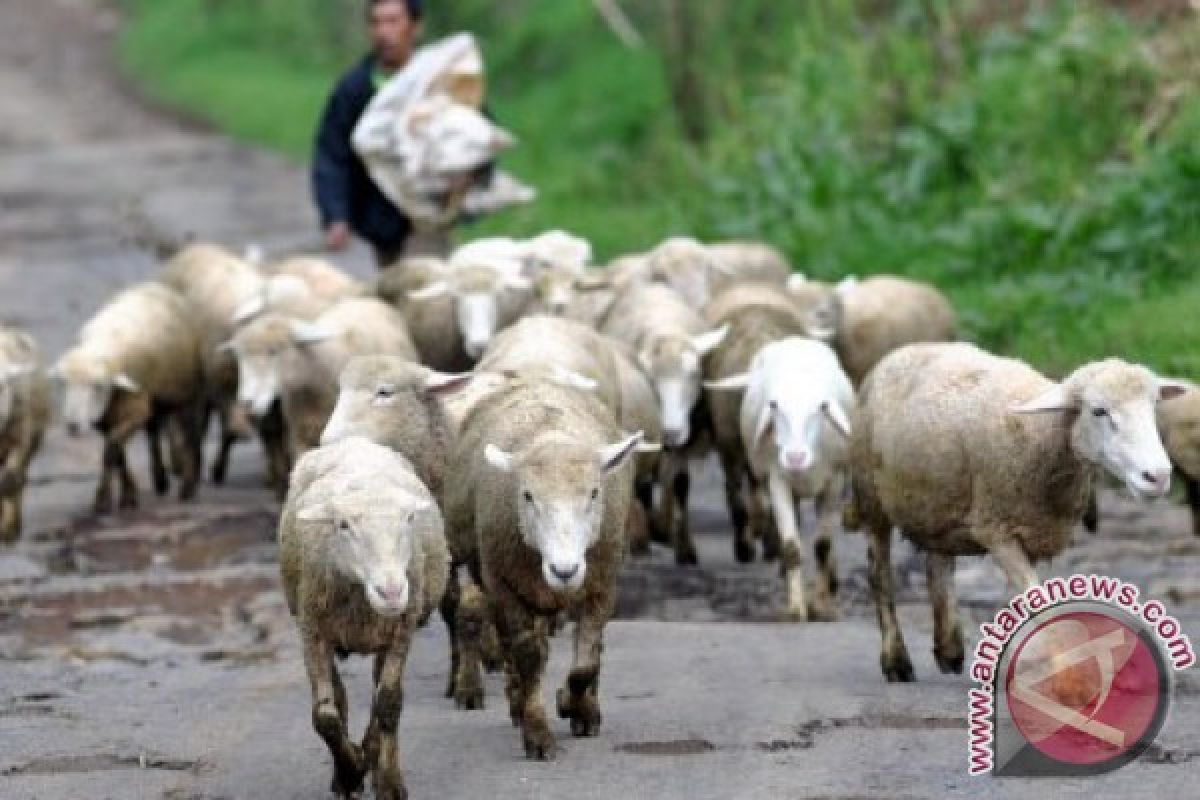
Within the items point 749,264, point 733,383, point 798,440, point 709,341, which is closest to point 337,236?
point 749,264

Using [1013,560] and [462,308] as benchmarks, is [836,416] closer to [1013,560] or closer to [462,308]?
[1013,560]

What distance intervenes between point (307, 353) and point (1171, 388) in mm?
5697

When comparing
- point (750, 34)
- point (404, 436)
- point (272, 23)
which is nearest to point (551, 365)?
point (404, 436)

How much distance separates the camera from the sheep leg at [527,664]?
8.95m

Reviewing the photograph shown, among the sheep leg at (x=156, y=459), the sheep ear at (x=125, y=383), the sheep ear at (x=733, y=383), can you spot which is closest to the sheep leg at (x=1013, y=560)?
the sheep ear at (x=733, y=383)

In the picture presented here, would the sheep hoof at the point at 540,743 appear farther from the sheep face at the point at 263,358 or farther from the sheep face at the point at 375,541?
the sheep face at the point at 263,358

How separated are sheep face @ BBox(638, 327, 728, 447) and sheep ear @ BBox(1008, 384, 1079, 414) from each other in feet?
12.3

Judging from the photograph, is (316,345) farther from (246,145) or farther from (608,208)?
(246,145)

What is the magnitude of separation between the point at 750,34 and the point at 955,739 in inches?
683

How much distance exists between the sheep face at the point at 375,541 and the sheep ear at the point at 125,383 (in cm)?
682

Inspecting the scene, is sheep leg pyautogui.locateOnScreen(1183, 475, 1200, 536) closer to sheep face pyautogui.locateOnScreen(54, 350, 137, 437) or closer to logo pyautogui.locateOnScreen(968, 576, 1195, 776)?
logo pyautogui.locateOnScreen(968, 576, 1195, 776)

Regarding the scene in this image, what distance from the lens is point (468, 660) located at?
994 centimetres

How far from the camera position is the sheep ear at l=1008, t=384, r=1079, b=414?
9.40 m

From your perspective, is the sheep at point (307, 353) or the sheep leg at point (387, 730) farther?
the sheep at point (307, 353)
